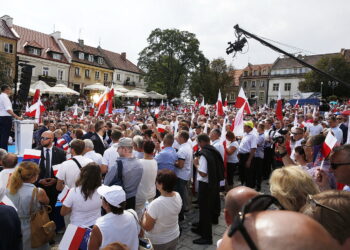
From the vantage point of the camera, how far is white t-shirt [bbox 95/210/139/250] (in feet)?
8.82

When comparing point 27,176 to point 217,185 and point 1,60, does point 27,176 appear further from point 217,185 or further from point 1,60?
point 1,60

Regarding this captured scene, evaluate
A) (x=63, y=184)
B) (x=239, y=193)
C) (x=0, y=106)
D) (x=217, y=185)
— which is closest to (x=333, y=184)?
(x=217, y=185)

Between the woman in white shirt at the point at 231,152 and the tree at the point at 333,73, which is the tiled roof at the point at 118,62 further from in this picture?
the woman in white shirt at the point at 231,152

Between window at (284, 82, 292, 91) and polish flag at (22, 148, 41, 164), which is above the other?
window at (284, 82, 292, 91)

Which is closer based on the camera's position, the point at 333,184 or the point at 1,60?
the point at 333,184

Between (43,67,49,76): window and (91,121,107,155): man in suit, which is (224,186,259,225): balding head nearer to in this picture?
(91,121,107,155): man in suit

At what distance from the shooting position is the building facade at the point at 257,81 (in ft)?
228

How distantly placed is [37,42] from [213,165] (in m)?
45.4

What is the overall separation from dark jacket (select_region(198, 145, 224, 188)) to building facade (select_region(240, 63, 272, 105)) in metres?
66.8

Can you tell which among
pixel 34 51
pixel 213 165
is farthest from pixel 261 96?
pixel 213 165

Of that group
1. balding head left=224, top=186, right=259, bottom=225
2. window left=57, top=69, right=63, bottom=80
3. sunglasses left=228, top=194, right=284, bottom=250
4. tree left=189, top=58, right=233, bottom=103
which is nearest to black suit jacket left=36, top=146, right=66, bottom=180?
balding head left=224, top=186, right=259, bottom=225

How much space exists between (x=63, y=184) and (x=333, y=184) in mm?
3813

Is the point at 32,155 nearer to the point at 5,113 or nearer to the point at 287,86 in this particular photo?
the point at 5,113

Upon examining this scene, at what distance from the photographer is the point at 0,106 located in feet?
21.6
